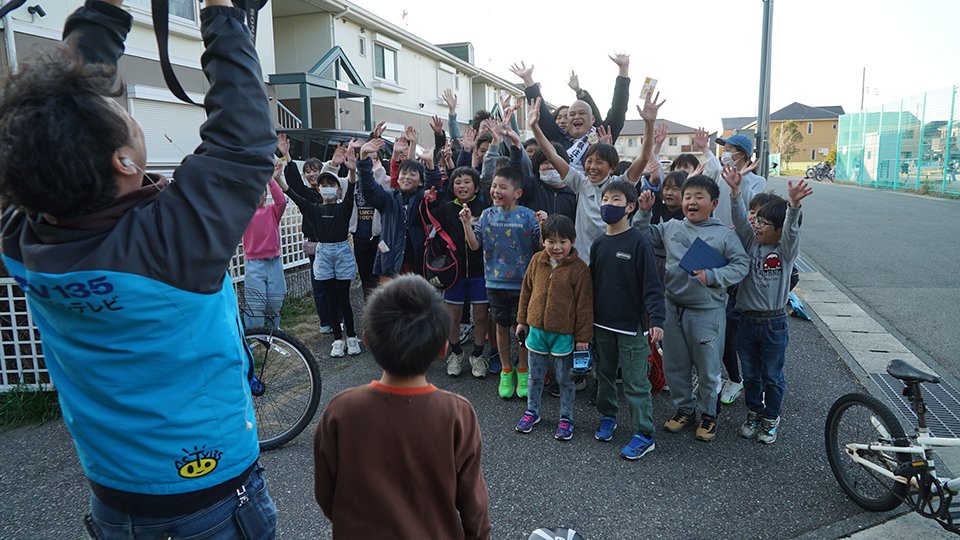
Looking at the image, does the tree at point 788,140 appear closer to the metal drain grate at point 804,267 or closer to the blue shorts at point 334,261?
the metal drain grate at point 804,267

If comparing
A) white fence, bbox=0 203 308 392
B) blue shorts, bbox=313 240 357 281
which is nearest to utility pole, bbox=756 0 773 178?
blue shorts, bbox=313 240 357 281

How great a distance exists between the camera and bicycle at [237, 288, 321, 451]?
4.05 m

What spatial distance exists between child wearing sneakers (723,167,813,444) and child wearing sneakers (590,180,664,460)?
2.34 feet

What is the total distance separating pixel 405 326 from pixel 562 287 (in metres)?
2.44

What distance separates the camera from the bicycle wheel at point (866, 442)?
119 inches

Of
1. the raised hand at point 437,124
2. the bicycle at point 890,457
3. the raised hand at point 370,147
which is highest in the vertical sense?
the raised hand at point 437,124

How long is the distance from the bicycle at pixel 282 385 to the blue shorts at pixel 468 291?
1637 millimetres

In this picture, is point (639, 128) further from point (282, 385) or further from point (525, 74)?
point (282, 385)

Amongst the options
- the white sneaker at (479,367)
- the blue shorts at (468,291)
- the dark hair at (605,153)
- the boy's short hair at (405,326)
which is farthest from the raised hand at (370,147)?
the boy's short hair at (405,326)

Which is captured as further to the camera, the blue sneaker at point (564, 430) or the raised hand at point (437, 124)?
the raised hand at point (437, 124)

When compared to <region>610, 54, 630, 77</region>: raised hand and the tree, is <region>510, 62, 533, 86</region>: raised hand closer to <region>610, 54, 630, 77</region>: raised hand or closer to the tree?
<region>610, 54, 630, 77</region>: raised hand

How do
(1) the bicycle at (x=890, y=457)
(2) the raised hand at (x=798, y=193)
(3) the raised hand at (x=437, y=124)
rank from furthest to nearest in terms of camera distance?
(3) the raised hand at (x=437, y=124) → (2) the raised hand at (x=798, y=193) → (1) the bicycle at (x=890, y=457)

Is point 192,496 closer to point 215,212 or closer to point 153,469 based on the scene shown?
point 153,469

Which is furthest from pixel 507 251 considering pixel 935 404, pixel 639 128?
pixel 639 128
